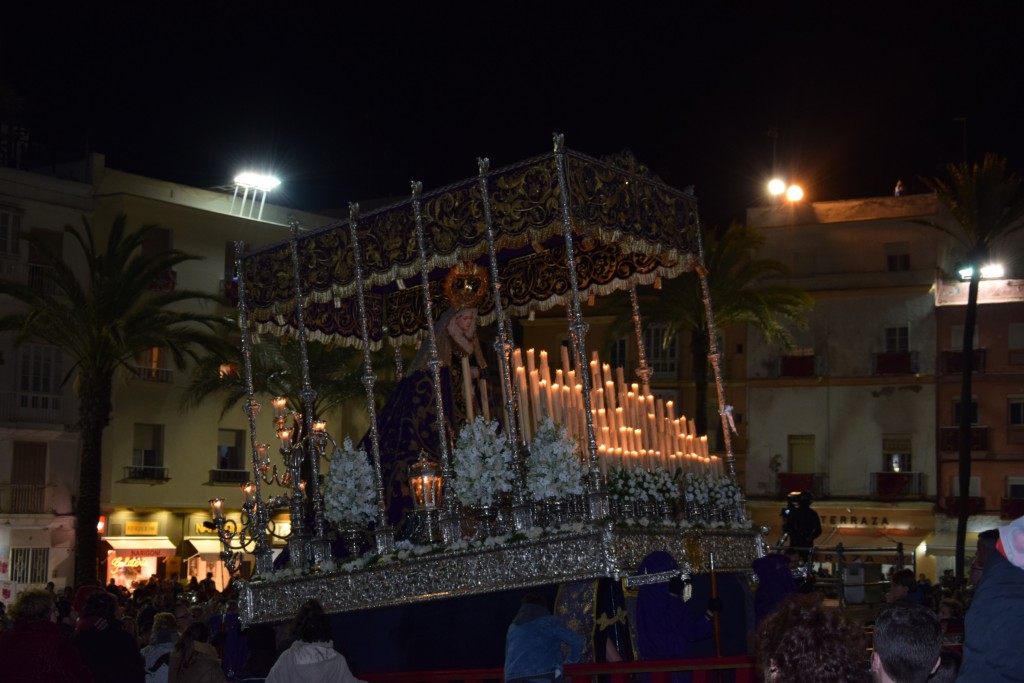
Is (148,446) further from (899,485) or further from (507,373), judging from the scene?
(507,373)

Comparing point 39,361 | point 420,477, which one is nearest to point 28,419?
point 39,361

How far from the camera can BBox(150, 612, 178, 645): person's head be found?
12.7 m

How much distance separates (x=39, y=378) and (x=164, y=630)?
30.3 m

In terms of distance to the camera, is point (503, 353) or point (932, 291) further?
point (932, 291)

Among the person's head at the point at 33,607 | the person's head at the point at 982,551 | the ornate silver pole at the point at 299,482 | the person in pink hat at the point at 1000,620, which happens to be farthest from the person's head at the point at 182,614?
the person in pink hat at the point at 1000,620

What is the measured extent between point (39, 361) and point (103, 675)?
3285cm

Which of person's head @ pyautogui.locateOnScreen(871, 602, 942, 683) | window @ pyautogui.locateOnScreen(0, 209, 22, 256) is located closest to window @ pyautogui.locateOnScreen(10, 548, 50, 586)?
window @ pyautogui.locateOnScreen(0, 209, 22, 256)

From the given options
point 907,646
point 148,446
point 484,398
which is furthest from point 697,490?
point 148,446

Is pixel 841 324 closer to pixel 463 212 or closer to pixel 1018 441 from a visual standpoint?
pixel 1018 441

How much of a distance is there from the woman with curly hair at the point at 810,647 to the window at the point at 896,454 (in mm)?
44055

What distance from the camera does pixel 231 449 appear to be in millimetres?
45812

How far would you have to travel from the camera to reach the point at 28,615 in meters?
9.18

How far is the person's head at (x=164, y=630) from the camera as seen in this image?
1267 centimetres

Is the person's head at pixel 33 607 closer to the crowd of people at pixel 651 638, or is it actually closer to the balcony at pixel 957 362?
the crowd of people at pixel 651 638
